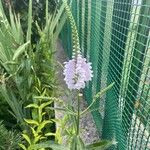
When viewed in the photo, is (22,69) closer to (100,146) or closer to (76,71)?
(100,146)

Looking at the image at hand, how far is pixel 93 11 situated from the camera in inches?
118

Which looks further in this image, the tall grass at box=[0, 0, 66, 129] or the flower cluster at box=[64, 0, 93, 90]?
the tall grass at box=[0, 0, 66, 129]

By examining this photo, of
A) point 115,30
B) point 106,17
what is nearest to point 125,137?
point 115,30

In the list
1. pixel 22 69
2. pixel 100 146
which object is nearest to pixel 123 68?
pixel 100 146

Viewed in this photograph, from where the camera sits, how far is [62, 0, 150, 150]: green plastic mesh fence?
157 centimetres

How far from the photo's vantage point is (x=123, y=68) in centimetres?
190

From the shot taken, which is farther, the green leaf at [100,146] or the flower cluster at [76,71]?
the green leaf at [100,146]

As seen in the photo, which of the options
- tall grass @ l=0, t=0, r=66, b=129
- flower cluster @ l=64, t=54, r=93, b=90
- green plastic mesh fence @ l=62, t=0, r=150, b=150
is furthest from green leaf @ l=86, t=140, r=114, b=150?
tall grass @ l=0, t=0, r=66, b=129

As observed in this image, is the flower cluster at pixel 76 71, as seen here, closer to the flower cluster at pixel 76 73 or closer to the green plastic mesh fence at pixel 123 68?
the flower cluster at pixel 76 73

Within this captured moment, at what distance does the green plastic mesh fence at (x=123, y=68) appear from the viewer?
1.57 m

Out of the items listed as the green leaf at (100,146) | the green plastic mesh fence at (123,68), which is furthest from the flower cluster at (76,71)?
the green leaf at (100,146)

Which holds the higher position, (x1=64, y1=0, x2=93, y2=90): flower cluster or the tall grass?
(x1=64, y1=0, x2=93, y2=90): flower cluster

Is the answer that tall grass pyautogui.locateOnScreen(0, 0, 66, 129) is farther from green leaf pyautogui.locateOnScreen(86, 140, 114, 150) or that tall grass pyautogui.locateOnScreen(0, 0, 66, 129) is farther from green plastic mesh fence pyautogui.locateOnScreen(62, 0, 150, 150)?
green leaf pyautogui.locateOnScreen(86, 140, 114, 150)

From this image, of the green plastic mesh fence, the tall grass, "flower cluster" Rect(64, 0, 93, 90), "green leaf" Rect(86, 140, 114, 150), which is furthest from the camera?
the tall grass
